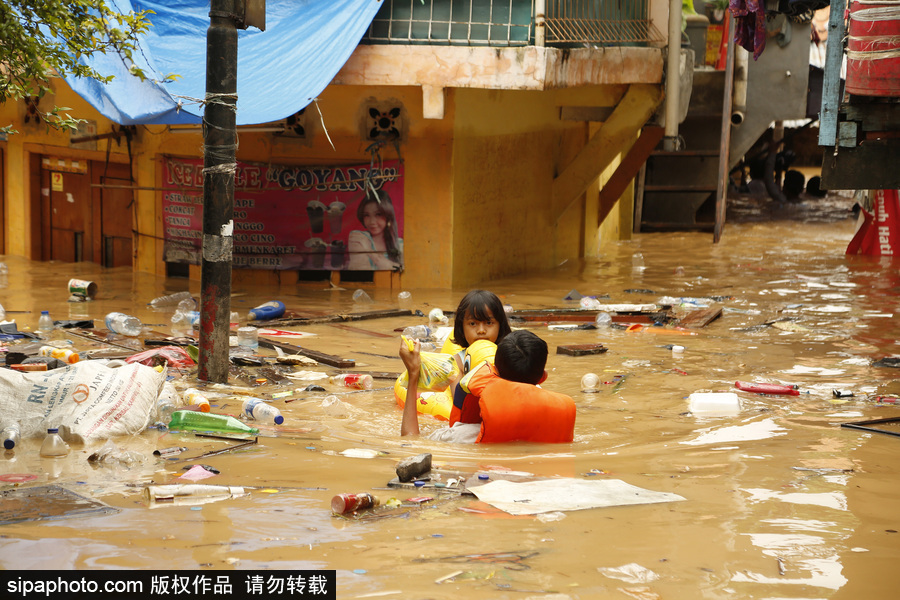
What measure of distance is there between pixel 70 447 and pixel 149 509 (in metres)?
1.38

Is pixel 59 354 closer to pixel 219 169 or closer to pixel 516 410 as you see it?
pixel 219 169

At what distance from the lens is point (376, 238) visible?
12.7 m

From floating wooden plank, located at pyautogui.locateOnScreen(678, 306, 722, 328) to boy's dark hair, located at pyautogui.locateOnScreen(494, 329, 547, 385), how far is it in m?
5.50

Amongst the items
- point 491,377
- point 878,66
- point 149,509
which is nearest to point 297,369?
point 491,377

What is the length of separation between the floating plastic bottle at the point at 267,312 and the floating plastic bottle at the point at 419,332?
1511 millimetres

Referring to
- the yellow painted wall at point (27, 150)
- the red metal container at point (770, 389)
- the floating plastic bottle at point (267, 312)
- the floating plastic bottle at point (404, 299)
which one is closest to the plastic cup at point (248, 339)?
the floating plastic bottle at point (267, 312)

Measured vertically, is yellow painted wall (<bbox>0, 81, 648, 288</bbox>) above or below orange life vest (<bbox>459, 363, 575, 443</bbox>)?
above

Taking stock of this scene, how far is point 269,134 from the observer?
12680 mm

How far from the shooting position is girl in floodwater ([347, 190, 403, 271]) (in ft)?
41.4

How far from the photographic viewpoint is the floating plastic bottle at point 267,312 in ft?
32.6

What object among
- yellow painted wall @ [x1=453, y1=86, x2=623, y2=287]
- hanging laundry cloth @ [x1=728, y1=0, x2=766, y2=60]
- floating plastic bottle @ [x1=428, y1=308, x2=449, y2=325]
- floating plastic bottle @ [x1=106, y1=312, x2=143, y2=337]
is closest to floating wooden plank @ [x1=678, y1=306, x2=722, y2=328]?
floating plastic bottle @ [x1=428, y1=308, x2=449, y2=325]

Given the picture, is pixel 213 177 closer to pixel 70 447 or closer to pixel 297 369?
pixel 297 369

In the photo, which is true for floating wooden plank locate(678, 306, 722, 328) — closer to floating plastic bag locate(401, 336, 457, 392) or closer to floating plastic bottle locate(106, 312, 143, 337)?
floating plastic bag locate(401, 336, 457, 392)

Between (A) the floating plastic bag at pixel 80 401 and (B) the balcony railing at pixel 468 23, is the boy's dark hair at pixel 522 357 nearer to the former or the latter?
(A) the floating plastic bag at pixel 80 401
